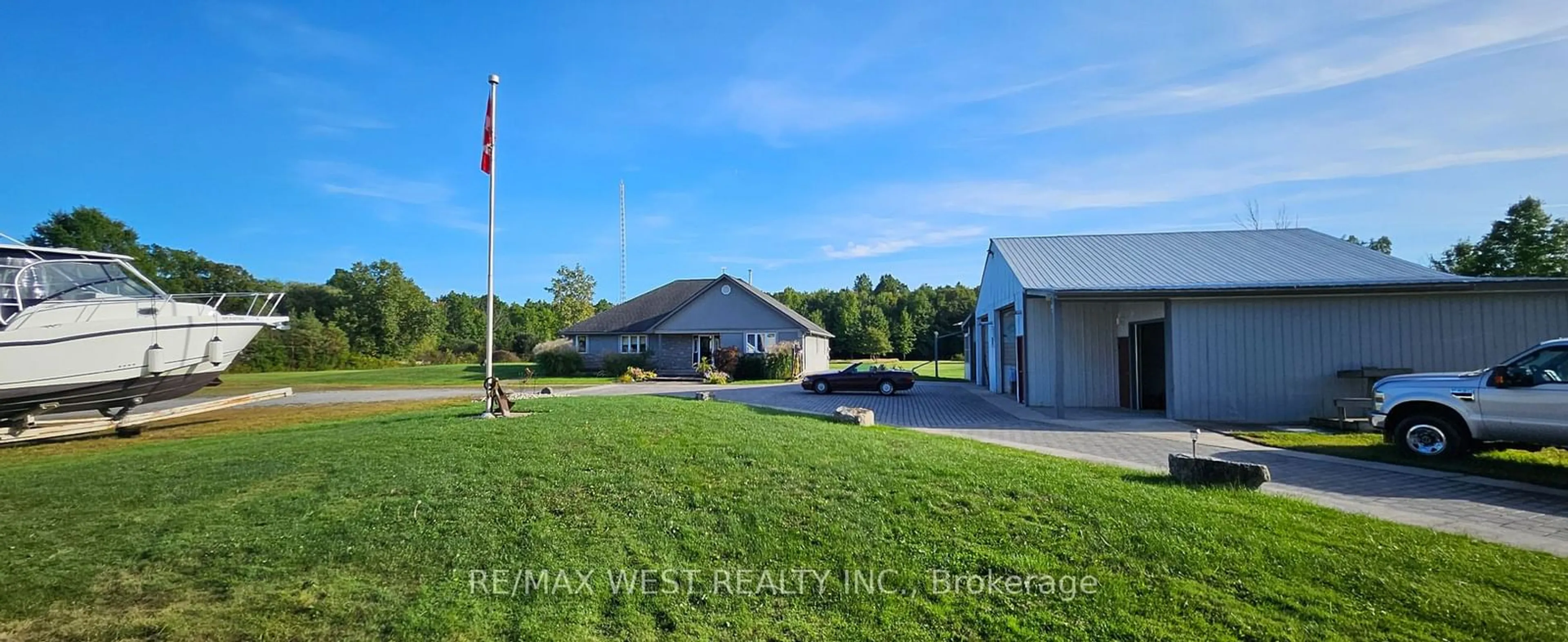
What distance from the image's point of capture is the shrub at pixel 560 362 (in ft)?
119

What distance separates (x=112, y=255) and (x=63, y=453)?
16.3 feet

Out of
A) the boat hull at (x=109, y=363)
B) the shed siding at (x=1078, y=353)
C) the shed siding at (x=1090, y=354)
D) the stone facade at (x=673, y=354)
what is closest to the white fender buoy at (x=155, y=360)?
the boat hull at (x=109, y=363)

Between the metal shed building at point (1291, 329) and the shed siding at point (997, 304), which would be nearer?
the metal shed building at point (1291, 329)

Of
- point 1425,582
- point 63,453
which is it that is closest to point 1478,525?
point 1425,582

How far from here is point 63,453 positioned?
11.0 m

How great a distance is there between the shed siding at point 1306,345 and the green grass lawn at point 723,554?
868 cm

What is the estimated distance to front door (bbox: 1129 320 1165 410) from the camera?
15.8 metres

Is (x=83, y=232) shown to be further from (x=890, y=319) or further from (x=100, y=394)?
(x=890, y=319)

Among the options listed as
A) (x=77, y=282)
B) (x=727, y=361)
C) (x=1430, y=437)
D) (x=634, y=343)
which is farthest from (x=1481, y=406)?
(x=634, y=343)

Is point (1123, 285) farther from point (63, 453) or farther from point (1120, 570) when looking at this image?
point (63, 453)

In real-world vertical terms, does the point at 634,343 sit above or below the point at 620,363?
above

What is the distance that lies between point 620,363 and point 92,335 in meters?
22.9

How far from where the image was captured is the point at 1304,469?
26.9 feet

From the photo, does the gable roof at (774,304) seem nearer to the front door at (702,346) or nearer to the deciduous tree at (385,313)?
the front door at (702,346)
